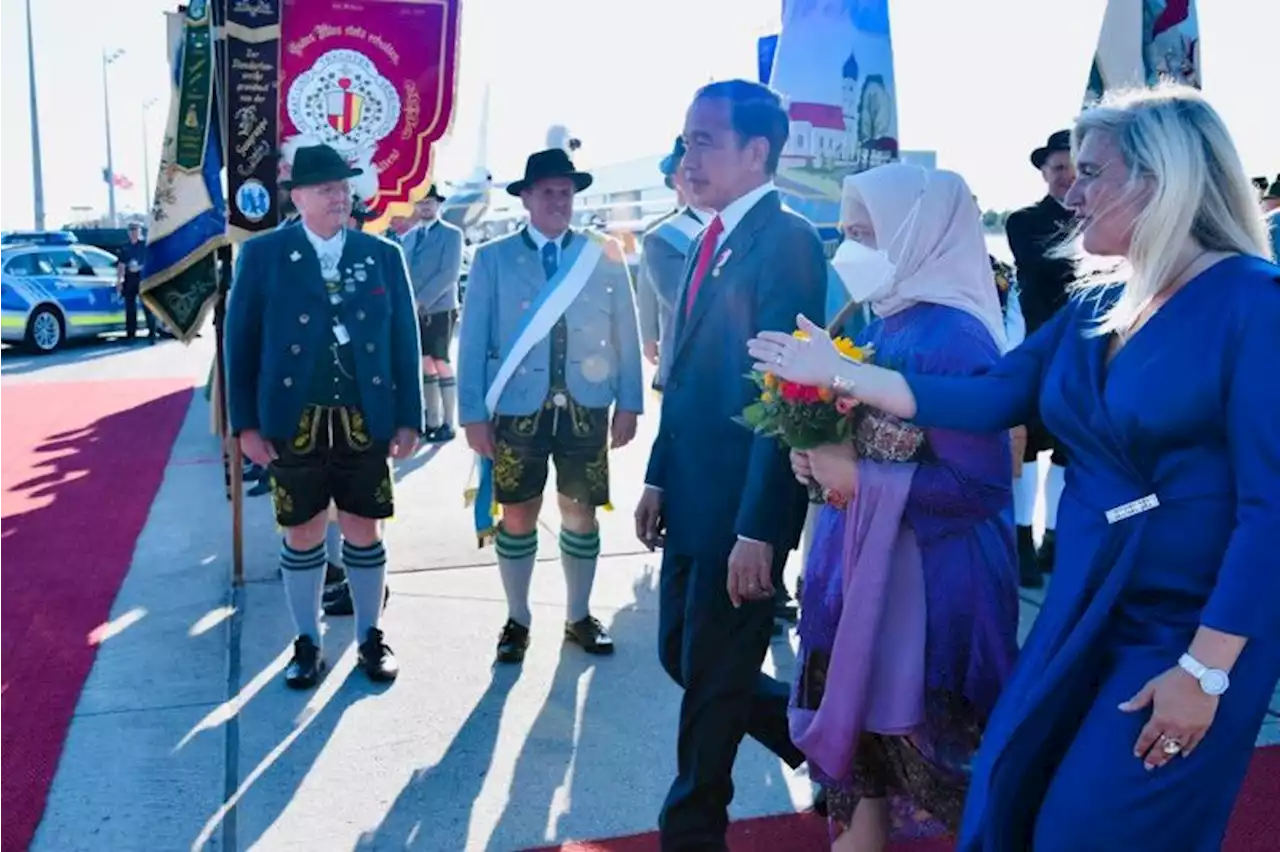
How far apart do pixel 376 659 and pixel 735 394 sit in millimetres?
2317

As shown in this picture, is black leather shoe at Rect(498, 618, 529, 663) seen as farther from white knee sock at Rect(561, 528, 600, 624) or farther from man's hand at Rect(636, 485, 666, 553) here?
man's hand at Rect(636, 485, 666, 553)

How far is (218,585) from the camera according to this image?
221 inches

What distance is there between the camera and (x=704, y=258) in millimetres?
3025

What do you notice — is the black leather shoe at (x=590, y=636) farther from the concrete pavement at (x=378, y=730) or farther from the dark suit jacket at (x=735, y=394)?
the dark suit jacket at (x=735, y=394)

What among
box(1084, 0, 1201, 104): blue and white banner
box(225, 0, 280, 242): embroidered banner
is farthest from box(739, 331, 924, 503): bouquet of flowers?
box(225, 0, 280, 242): embroidered banner

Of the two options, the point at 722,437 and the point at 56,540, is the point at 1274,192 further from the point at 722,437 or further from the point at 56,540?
the point at 56,540

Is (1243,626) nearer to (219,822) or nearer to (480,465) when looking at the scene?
→ (219,822)

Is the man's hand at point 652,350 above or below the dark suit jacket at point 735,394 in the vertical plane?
below

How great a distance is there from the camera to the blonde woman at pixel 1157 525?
68.5 inches

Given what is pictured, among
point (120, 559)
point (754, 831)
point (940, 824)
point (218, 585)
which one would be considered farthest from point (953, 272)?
point (120, 559)

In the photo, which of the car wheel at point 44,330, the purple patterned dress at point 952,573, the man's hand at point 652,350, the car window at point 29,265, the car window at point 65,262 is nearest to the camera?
the purple patterned dress at point 952,573

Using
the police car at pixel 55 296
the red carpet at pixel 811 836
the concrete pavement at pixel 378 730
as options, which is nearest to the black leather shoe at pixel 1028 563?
the concrete pavement at pixel 378 730

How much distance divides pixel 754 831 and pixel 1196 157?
2380mm

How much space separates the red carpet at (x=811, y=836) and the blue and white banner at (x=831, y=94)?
128 inches
